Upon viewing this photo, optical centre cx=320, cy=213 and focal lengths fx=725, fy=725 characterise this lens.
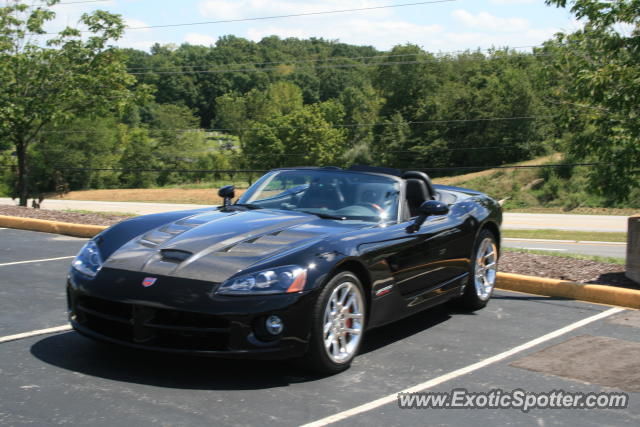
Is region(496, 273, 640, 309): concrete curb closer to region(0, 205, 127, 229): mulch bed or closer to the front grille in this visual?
the front grille

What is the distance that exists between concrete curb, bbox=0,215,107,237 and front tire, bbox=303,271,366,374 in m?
7.30

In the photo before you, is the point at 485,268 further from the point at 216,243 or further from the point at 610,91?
the point at 610,91

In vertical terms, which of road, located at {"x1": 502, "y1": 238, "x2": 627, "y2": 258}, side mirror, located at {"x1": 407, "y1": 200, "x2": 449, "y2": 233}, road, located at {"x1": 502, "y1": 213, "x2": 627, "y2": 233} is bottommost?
road, located at {"x1": 502, "y1": 213, "x2": 627, "y2": 233}

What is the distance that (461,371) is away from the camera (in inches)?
193

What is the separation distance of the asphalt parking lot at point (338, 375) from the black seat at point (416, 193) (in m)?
1.02

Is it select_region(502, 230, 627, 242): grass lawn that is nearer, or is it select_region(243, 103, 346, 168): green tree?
select_region(502, 230, 627, 242): grass lawn

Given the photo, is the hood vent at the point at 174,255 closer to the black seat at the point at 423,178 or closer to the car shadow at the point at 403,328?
the car shadow at the point at 403,328

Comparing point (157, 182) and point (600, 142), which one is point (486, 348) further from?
point (157, 182)

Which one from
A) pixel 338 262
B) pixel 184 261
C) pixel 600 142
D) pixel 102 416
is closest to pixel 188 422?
pixel 102 416

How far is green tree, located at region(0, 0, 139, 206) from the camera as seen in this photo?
1888 cm

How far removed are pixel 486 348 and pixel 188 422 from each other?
268 centimetres

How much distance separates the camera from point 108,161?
87.4 metres

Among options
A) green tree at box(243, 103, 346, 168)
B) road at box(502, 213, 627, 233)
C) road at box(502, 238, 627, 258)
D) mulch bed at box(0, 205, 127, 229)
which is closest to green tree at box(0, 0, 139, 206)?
mulch bed at box(0, 205, 127, 229)

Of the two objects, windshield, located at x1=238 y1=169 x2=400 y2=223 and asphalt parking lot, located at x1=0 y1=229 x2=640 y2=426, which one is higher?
windshield, located at x1=238 y1=169 x2=400 y2=223
